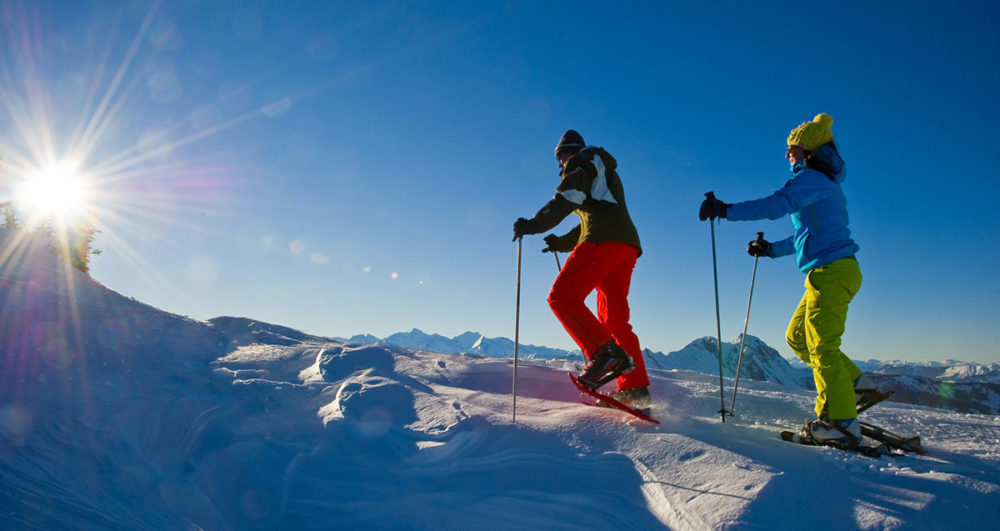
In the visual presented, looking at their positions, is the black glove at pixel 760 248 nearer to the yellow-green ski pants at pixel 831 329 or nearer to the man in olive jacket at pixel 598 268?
the yellow-green ski pants at pixel 831 329

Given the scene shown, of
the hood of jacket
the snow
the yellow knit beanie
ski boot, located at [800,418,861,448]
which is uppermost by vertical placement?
the yellow knit beanie

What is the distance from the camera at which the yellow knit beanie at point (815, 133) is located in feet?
11.1

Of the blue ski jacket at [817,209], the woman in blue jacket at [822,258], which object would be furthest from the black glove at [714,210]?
the blue ski jacket at [817,209]

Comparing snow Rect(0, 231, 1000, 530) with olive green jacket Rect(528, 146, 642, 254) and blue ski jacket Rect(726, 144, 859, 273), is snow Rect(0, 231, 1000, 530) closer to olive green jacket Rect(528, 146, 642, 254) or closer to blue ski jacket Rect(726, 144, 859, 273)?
blue ski jacket Rect(726, 144, 859, 273)

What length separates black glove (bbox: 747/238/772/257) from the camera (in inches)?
165

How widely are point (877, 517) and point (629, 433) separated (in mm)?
1326

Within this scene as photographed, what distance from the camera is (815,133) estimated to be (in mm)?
3400

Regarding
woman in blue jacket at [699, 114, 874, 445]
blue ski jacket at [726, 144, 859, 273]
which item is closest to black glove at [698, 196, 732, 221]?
woman in blue jacket at [699, 114, 874, 445]

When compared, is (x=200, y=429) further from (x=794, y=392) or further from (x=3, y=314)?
(x=794, y=392)

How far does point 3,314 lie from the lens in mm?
3285

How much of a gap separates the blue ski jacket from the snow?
1.35 m

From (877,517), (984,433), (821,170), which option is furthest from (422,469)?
(984,433)

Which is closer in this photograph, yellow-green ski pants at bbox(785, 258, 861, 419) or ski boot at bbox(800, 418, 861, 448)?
ski boot at bbox(800, 418, 861, 448)

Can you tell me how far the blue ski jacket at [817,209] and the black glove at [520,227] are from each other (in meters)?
1.76
